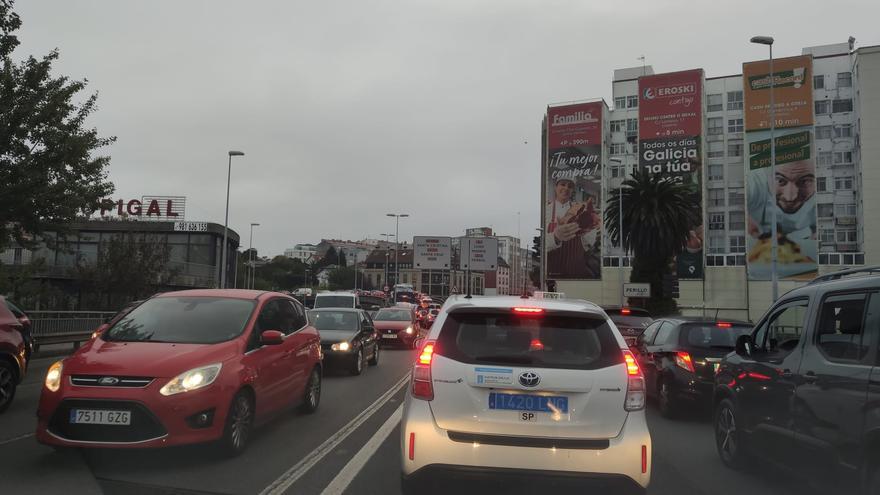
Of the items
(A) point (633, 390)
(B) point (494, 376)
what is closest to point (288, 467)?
(B) point (494, 376)

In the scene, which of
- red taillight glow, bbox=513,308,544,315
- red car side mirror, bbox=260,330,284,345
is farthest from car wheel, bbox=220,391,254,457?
red taillight glow, bbox=513,308,544,315

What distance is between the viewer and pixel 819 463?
4719mm

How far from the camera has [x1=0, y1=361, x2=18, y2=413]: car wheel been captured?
846 centimetres

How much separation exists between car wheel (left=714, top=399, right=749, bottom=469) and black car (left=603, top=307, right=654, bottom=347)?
26.1ft

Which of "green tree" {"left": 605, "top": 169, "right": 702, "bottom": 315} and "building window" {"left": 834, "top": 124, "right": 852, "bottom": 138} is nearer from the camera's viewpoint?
"green tree" {"left": 605, "top": 169, "right": 702, "bottom": 315}

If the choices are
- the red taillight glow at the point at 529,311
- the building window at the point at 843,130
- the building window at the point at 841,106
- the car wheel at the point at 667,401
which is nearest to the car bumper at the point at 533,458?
the red taillight glow at the point at 529,311

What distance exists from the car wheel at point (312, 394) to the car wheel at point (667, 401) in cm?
508

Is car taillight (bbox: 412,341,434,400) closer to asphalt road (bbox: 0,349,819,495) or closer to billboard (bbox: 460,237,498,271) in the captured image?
asphalt road (bbox: 0,349,819,495)

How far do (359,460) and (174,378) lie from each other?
1.91 metres

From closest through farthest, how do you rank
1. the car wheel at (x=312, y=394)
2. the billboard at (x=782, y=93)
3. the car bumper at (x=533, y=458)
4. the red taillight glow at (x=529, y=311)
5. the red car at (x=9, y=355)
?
1. the car bumper at (x=533, y=458)
2. the red taillight glow at (x=529, y=311)
3. the red car at (x=9, y=355)
4. the car wheel at (x=312, y=394)
5. the billboard at (x=782, y=93)

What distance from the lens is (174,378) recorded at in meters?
5.77

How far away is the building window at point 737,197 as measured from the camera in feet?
224

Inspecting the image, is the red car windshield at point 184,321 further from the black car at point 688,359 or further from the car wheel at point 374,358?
the car wheel at point 374,358

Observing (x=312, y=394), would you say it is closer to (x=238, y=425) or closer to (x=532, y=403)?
(x=238, y=425)
